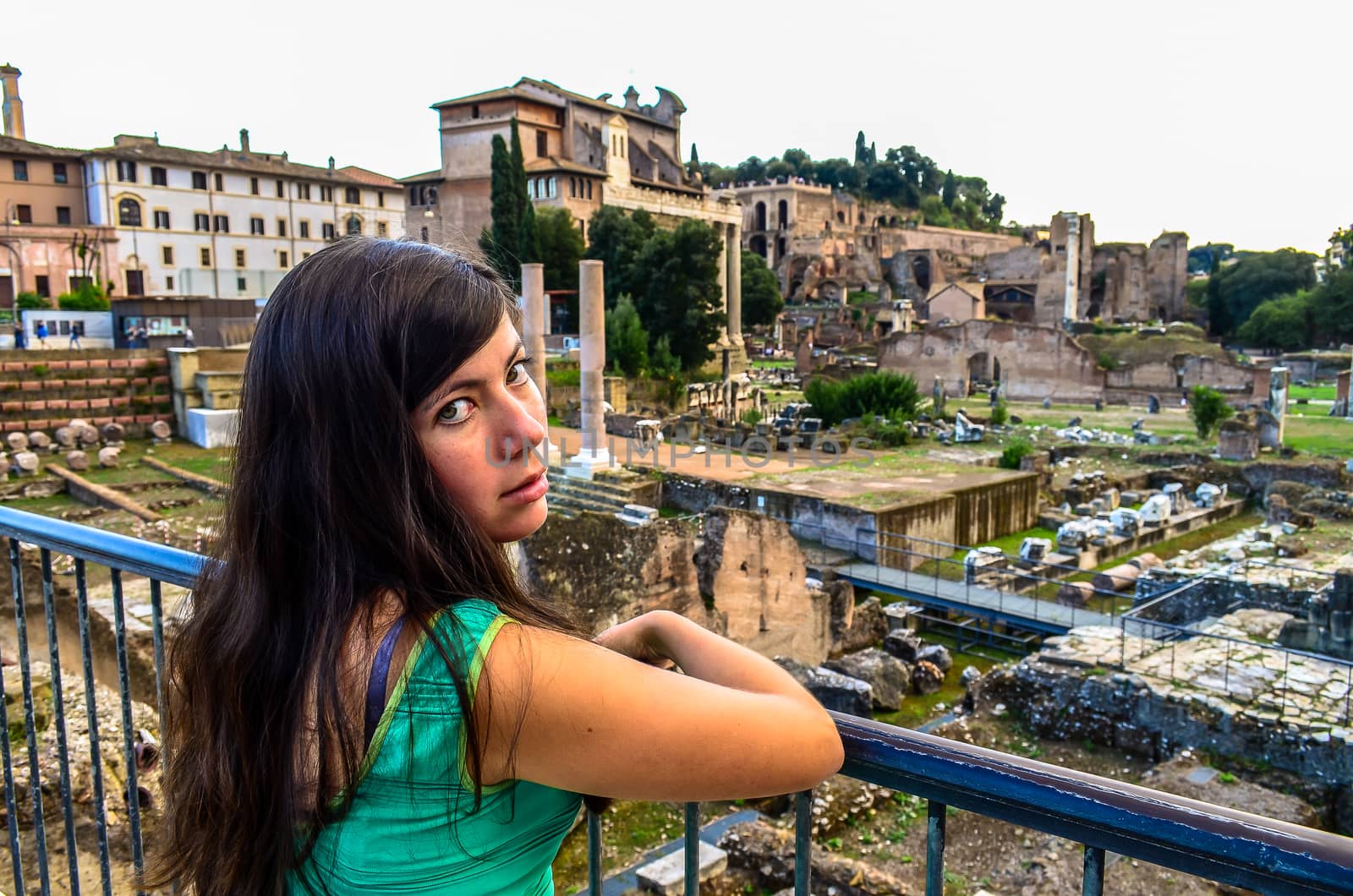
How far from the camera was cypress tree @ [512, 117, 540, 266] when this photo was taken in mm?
31953

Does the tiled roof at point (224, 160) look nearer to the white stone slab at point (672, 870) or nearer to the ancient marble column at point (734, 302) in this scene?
the ancient marble column at point (734, 302)

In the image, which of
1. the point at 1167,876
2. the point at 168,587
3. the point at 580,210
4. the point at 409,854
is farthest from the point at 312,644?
the point at 580,210

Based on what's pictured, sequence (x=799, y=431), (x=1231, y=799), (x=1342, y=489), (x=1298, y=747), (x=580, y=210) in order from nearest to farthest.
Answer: (x=1231, y=799) → (x=1298, y=747) → (x=1342, y=489) → (x=799, y=431) → (x=580, y=210)

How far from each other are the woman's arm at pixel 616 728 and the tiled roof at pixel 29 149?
39.2 m

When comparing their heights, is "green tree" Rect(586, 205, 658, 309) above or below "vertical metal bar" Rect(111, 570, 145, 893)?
above

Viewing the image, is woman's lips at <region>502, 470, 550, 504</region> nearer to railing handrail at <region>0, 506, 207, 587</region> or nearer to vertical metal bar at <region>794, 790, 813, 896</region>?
vertical metal bar at <region>794, 790, 813, 896</region>

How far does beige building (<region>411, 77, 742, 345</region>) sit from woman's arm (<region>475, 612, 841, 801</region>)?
130 ft

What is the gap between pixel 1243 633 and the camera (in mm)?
9102

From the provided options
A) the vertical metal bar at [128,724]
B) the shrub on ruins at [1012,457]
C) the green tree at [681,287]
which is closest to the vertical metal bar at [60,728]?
the vertical metal bar at [128,724]

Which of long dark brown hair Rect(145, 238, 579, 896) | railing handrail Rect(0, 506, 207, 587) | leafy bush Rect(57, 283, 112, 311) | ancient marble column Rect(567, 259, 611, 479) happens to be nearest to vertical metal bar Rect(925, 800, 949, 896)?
long dark brown hair Rect(145, 238, 579, 896)

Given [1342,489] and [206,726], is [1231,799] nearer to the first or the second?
[206,726]

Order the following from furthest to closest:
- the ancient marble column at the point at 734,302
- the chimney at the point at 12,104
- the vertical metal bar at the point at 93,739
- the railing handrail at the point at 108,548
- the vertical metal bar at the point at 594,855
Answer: the ancient marble column at the point at 734,302 < the chimney at the point at 12,104 < the vertical metal bar at the point at 93,739 < the railing handrail at the point at 108,548 < the vertical metal bar at the point at 594,855

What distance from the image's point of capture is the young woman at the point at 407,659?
1.10 metres

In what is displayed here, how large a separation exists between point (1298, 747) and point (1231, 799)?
3.06 ft
